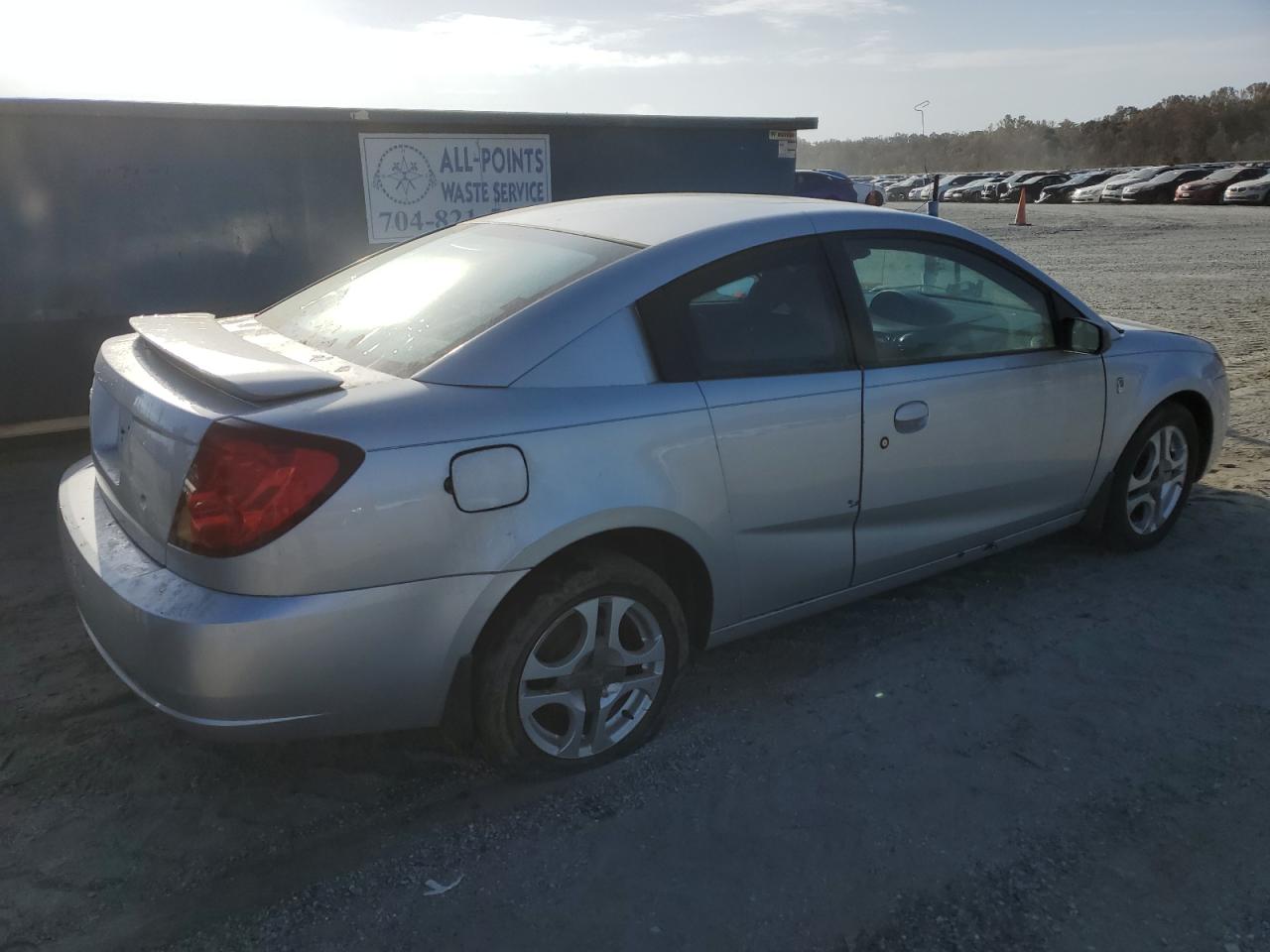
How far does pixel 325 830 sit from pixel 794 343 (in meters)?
1.95

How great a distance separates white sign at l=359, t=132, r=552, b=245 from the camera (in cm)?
686

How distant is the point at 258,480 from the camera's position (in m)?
2.37

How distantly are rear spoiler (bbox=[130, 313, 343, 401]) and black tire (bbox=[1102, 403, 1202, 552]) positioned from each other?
3292 mm

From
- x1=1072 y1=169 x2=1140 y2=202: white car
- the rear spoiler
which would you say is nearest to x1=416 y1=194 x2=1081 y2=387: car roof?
the rear spoiler

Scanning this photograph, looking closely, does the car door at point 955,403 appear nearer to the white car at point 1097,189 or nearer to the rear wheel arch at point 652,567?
the rear wheel arch at point 652,567

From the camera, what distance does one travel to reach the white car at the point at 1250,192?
31.6 metres

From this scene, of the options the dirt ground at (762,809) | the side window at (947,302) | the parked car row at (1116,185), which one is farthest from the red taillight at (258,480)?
the parked car row at (1116,185)

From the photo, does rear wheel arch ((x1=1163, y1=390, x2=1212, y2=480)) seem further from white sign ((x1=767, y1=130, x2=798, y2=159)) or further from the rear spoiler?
white sign ((x1=767, y1=130, x2=798, y2=159))

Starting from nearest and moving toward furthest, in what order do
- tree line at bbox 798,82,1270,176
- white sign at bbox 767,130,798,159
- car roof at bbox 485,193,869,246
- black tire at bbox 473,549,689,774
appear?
black tire at bbox 473,549,689,774, car roof at bbox 485,193,869,246, white sign at bbox 767,130,798,159, tree line at bbox 798,82,1270,176

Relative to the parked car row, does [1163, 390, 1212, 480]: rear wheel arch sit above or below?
below

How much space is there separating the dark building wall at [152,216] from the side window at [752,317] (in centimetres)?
429

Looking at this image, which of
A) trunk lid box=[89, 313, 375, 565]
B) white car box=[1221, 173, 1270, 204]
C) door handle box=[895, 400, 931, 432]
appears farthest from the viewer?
white car box=[1221, 173, 1270, 204]

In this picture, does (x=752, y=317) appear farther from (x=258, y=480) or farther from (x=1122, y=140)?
(x=1122, y=140)

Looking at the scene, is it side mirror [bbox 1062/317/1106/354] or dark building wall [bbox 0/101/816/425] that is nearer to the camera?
side mirror [bbox 1062/317/1106/354]
